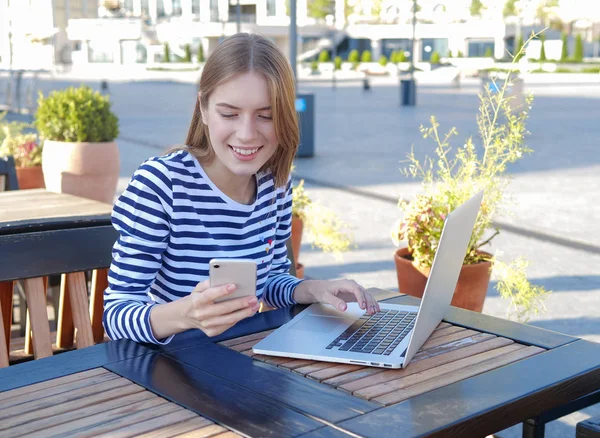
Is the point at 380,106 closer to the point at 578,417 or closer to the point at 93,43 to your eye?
the point at 578,417

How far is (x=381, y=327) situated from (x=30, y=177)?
5000mm

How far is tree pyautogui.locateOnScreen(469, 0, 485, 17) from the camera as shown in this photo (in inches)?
2432

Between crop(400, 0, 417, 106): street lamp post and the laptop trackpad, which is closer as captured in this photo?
the laptop trackpad

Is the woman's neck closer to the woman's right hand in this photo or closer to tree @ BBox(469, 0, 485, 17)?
the woman's right hand

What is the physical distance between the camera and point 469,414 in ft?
5.09

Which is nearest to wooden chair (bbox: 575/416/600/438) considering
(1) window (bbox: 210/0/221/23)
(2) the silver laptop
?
(2) the silver laptop

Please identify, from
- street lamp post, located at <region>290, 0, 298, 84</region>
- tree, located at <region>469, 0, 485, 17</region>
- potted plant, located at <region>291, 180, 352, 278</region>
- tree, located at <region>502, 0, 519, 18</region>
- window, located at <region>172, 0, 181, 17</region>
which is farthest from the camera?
window, located at <region>172, 0, 181, 17</region>

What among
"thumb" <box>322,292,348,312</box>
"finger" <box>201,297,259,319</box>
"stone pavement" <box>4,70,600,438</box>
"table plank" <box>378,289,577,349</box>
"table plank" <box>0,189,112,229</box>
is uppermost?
"finger" <box>201,297,259,319</box>

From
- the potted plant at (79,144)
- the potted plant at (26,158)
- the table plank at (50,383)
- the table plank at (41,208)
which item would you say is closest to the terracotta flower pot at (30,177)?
the potted plant at (26,158)

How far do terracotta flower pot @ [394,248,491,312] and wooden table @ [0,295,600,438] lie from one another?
1.79 metres

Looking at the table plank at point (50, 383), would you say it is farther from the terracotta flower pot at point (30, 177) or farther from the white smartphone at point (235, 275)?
the terracotta flower pot at point (30, 177)

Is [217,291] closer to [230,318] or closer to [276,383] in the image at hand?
[230,318]

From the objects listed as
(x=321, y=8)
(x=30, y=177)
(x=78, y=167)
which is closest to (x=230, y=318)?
(x=78, y=167)

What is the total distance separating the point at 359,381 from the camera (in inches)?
68.0
